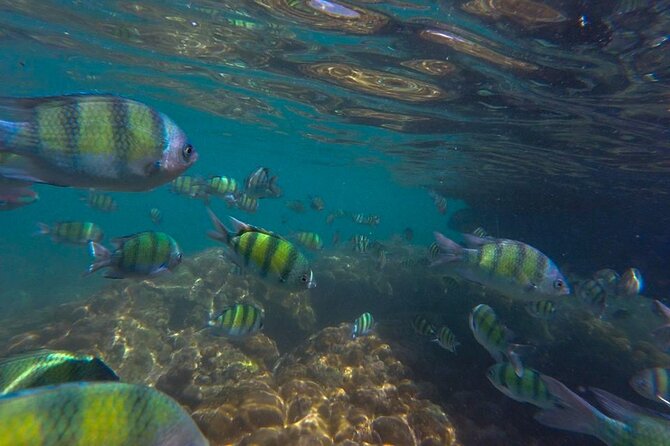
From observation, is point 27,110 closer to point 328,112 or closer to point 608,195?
point 328,112

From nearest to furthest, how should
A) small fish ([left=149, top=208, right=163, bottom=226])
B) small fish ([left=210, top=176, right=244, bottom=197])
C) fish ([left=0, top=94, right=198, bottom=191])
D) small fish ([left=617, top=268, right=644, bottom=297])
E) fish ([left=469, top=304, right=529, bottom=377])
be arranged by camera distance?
fish ([left=0, top=94, right=198, bottom=191])
fish ([left=469, top=304, right=529, bottom=377])
small fish ([left=210, top=176, right=244, bottom=197])
small fish ([left=617, top=268, right=644, bottom=297])
small fish ([left=149, top=208, right=163, bottom=226])

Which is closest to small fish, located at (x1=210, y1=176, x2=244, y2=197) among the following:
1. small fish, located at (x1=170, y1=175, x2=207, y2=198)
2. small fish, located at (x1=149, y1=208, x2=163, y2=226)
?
small fish, located at (x1=170, y1=175, x2=207, y2=198)

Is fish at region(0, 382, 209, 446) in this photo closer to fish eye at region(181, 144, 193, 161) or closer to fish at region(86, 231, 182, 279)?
fish eye at region(181, 144, 193, 161)

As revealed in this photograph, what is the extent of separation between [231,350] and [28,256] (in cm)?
3990

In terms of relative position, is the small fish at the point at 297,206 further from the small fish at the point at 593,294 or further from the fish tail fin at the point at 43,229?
the small fish at the point at 593,294

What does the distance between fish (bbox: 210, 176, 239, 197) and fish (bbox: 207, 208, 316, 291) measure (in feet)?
17.9

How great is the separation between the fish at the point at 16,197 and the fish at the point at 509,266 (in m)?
5.10

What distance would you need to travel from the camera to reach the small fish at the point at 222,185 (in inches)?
361

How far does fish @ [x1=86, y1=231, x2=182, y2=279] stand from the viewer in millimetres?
4238

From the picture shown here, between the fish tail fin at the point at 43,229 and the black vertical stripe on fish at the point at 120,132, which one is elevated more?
the black vertical stripe on fish at the point at 120,132

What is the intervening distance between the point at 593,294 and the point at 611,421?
6915 millimetres

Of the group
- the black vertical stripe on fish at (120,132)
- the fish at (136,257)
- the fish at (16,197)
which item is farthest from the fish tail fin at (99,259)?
the black vertical stripe on fish at (120,132)

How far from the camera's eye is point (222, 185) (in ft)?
30.1

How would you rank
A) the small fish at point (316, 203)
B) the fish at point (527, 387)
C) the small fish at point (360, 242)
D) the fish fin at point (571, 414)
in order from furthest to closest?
the small fish at point (316, 203)
the small fish at point (360, 242)
the fish at point (527, 387)
the fish fin at point (571, 414)
